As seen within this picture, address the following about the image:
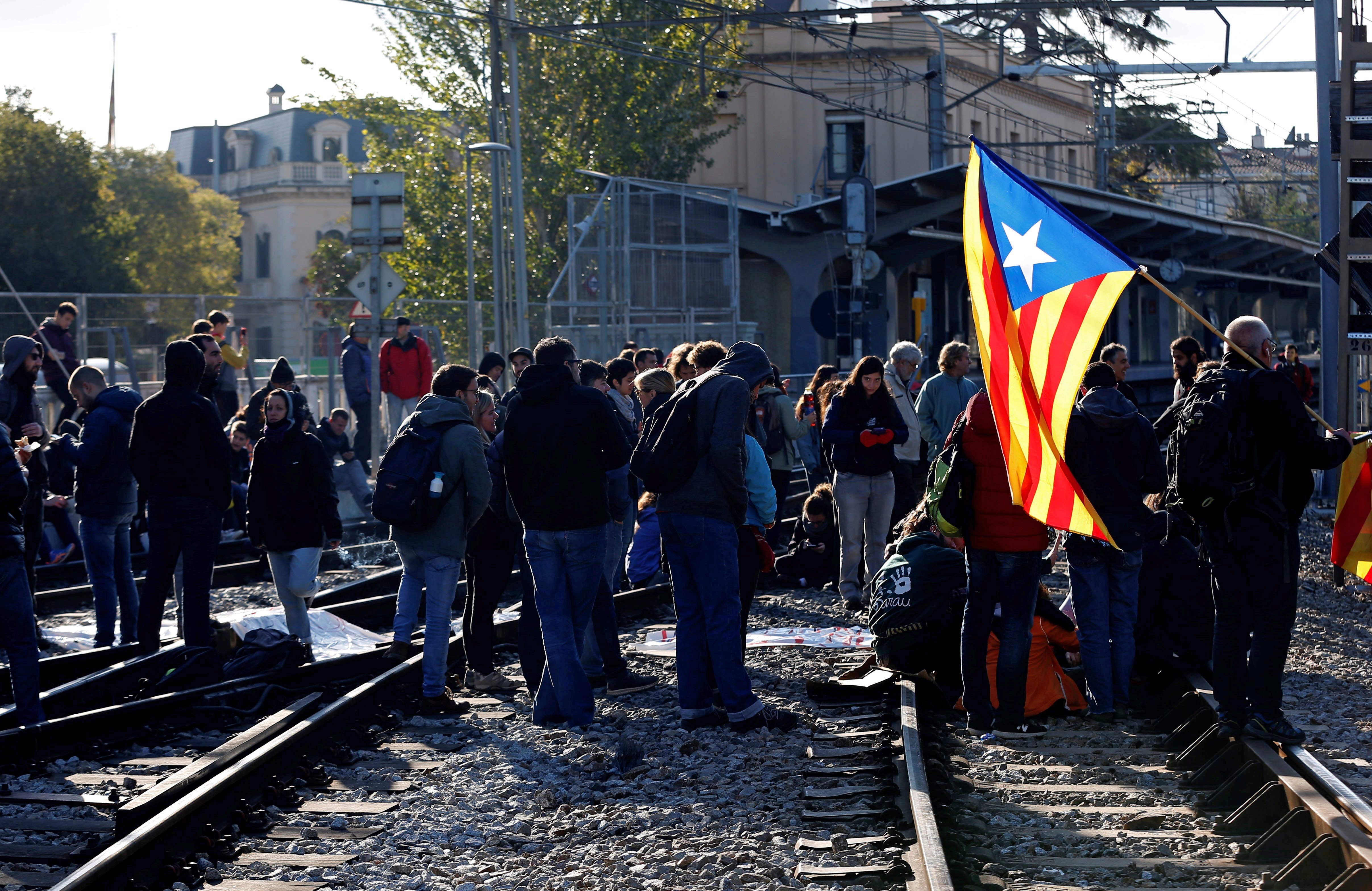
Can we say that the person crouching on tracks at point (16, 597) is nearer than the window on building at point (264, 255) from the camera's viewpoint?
Yes

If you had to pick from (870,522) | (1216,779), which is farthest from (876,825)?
(870,522)

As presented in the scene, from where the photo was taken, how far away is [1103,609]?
7574 mm

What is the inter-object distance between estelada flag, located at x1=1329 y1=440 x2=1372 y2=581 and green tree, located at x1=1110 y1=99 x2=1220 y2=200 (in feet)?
138

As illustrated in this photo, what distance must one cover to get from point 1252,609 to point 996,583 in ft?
3.77

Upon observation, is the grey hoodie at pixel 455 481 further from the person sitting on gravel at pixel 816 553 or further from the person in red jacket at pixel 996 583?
the person sitting on gravel at pixel 816 553

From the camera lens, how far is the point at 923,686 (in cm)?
799

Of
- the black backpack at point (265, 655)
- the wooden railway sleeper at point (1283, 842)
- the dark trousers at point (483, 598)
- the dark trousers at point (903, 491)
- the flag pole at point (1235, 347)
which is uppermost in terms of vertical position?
the flag pole at point (1235, 347)

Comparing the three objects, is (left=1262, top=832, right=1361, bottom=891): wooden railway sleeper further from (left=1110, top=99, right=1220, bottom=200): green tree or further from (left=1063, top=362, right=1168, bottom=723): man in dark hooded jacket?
(left=1110, top=99, right=1220, bottom=200): green tree

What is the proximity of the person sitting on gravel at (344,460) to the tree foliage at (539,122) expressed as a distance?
18433 millimetres

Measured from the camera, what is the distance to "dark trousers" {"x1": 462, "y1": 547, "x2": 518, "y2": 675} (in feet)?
28.2

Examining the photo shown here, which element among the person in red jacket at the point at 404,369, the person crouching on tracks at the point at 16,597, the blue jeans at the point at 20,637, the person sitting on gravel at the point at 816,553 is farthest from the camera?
the person in red jacket at the point at 404,369

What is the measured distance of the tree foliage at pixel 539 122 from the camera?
38938mm

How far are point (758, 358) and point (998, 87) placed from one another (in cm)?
4688

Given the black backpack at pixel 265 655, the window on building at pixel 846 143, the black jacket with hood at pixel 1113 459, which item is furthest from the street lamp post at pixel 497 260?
the window on building at pixel 846 143
